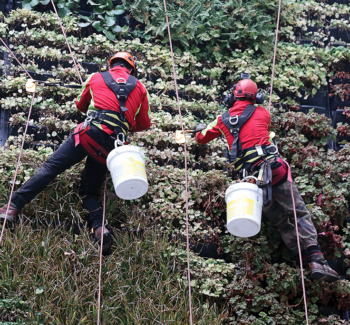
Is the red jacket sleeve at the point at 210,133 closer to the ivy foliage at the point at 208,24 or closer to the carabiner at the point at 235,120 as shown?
the carabiner at the point at 235,120

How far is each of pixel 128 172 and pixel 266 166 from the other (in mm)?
1615

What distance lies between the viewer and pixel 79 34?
7859mm

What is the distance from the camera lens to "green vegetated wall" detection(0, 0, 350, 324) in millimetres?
4898

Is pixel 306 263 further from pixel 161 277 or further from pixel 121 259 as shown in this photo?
pixel 121 259

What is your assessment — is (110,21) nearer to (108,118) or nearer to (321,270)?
(108,118)

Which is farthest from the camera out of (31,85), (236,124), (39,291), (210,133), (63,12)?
(63,12)

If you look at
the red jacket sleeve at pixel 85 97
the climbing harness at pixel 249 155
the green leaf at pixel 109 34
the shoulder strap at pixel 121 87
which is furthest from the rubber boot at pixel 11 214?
the green leaf at pixel 109 34

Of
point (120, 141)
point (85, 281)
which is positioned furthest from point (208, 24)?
point (85, 281)

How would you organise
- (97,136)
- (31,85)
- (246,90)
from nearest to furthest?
(97,136) → (246,90) → (31,85)

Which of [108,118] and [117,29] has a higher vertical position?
[117,29]

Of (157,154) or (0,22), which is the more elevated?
(0,22)

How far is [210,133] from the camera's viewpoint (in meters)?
5.78

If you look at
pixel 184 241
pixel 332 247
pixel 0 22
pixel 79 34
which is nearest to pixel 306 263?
pixel 332 247

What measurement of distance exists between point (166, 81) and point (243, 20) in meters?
2.00
